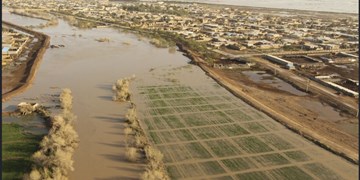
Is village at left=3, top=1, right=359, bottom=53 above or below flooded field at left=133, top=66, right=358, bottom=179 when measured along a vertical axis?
above

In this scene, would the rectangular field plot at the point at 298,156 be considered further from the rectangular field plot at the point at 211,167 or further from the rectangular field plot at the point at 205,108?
the rectangular field plot at the point at 205,108

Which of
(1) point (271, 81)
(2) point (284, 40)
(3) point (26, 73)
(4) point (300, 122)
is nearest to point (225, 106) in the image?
(4) point (300, 122)

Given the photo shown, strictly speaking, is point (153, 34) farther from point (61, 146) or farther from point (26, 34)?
point (61, 146)

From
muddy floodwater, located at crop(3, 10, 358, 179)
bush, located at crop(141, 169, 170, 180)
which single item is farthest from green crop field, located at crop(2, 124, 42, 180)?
bush, located at crop(141, 169, 170, 180)

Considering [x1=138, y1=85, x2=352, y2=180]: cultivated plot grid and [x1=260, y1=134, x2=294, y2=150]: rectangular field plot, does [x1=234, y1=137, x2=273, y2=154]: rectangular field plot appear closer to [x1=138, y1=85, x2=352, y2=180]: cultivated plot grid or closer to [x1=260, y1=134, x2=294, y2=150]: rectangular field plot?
[x1=138, y1=85, x2=352, y2=180]: cultivated plot grid

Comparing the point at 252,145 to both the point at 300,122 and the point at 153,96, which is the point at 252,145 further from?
the point at 153,96
